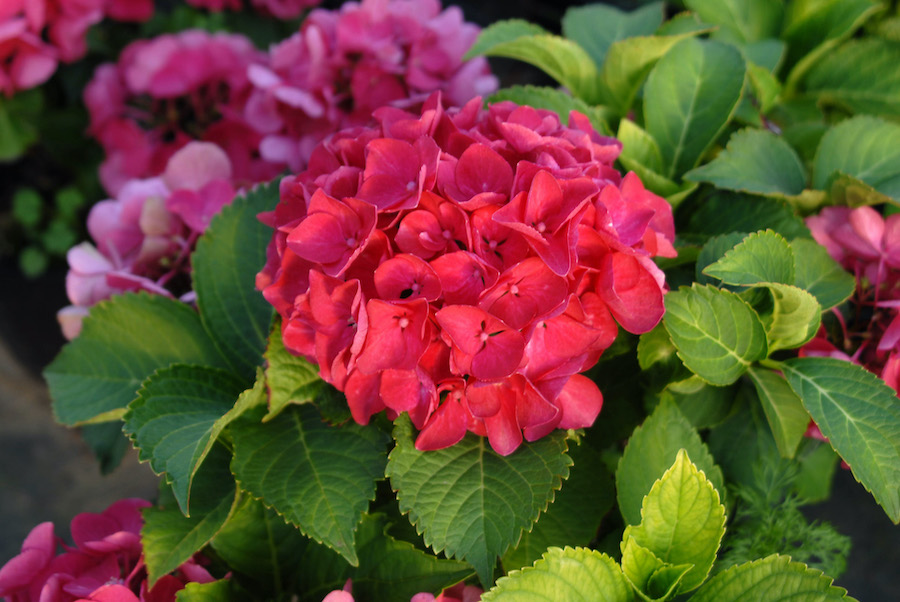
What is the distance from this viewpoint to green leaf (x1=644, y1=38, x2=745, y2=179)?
0.81 metres

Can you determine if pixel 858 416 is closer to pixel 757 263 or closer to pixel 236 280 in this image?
pixel 757 263

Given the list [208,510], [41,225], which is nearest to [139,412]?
[208,510]

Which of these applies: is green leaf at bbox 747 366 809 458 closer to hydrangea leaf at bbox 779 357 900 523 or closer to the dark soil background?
hydrangea leaf at bbox 779 357 900 523

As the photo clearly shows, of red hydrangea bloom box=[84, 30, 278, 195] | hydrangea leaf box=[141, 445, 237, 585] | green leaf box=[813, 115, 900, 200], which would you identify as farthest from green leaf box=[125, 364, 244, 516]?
green leaf box=[813, 115, 900, 200]

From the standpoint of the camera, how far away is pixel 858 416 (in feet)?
2.06

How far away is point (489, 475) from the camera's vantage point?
2.06 ft

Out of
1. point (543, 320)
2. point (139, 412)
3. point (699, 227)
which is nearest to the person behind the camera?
point (543, 320)

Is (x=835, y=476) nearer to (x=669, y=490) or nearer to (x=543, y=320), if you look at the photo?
(x=669, y=490)

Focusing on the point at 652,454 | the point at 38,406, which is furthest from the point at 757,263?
the point at 38,406

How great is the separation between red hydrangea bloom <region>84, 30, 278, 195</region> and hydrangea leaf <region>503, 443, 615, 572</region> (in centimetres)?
68

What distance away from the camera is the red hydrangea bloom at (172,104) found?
1137 mm

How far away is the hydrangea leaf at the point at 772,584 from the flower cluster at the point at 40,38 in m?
1.21

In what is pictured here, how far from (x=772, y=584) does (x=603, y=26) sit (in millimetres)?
743

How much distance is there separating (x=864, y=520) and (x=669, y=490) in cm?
109
